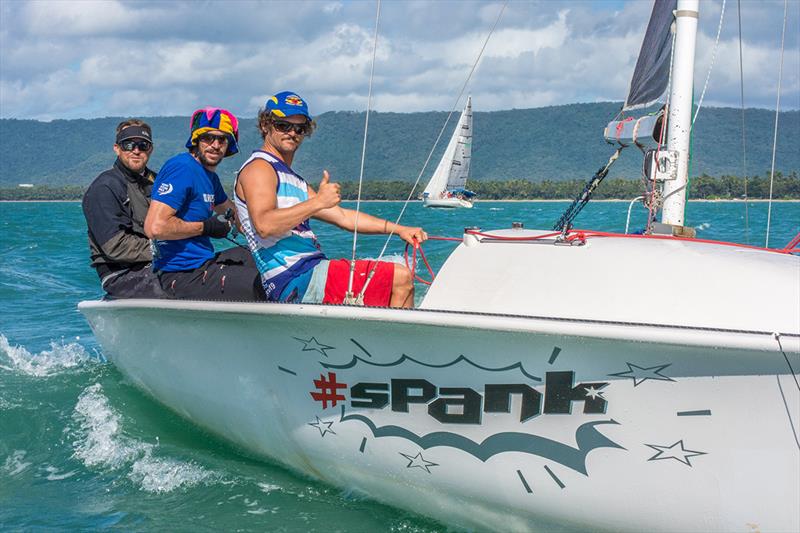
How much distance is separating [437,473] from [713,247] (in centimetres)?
149

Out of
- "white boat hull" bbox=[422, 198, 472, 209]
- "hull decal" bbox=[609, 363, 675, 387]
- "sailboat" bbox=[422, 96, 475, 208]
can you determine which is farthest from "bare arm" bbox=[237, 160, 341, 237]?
"white boat hull" bbox=[422, 198, 472, 209]

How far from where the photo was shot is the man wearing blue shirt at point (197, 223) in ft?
14.8

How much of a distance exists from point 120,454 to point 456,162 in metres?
40.2

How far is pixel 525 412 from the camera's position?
341cm

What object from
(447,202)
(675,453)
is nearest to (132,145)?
(675,453)

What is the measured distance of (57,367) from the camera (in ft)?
23.3

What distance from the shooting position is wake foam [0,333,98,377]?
22.8ft

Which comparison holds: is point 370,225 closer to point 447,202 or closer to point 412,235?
point 412,235

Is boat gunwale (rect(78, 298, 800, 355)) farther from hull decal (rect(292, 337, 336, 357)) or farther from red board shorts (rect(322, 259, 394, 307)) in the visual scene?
red board shorts (rect(322, 259, 394, 307))

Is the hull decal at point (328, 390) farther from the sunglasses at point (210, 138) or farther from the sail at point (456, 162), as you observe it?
the sail at point (456, 162)

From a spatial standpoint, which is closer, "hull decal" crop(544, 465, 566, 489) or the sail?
"hull decal" crop(544, 465, 566, 489)

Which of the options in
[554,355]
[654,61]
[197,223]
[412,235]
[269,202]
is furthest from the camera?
[654,61]

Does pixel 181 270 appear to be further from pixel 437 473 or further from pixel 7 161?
pixel 7 161

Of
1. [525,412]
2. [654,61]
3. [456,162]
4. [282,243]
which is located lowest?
[525,412]
